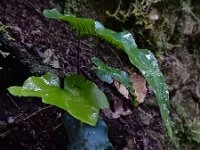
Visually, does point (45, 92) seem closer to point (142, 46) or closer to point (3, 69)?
point (3, 69)

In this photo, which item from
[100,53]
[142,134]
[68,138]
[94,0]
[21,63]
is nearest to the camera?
[68,138]

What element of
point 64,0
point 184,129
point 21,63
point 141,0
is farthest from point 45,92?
point 141,0

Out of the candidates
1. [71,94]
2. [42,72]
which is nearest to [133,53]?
[71,94]

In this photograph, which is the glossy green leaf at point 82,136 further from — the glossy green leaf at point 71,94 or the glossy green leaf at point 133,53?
the glossy green leaf at point 133,53

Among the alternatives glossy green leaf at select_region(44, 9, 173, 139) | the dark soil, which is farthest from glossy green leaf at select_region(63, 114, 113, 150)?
glossy green leaf at select_region(44, 9, 173, 139)

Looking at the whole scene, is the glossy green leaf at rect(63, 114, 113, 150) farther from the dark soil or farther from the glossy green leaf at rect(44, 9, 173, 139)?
the glossy green leaf at rect(44, 9, 173, 139)

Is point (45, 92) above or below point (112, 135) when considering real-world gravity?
above
